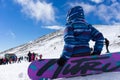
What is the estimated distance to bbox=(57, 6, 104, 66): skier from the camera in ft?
24.0

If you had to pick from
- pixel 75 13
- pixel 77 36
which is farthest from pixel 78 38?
pixel 75 13

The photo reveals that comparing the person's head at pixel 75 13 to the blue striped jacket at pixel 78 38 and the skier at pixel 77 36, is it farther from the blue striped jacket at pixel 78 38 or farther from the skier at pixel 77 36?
the blue striped jacket at pixel 78 38

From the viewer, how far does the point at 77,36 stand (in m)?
7.55

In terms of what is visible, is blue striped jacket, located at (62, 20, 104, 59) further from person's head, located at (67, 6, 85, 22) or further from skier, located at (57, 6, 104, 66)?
person's head, located at (67, 6, 85, 22)

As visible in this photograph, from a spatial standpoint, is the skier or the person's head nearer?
the skier

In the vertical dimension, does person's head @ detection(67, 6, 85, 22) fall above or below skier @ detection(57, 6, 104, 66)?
above

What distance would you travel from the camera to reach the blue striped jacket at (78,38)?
731 centimetres

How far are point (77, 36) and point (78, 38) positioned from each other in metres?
0.06

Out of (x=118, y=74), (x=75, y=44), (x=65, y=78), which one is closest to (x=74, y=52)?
(x=75, y=44)

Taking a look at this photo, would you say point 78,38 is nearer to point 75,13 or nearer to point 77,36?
point 77,36

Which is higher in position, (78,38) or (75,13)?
(75,13)

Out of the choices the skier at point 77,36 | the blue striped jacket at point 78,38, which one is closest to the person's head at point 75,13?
the skier at point 77,36

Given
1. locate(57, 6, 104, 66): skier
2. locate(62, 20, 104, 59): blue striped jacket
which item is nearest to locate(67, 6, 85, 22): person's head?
locate(57, 6, 104, 66): skier

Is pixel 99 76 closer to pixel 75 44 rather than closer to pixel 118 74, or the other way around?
pixel 118 74
